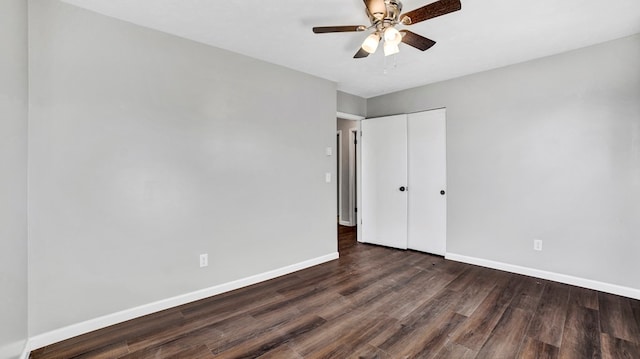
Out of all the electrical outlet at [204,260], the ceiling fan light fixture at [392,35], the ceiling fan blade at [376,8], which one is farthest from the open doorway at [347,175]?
the ceiling fan blade at [376,8]

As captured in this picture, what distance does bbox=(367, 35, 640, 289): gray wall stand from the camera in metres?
2.75

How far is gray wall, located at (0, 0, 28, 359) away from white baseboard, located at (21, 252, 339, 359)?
0.55 ft

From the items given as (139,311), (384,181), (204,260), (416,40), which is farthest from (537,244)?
(139,311)

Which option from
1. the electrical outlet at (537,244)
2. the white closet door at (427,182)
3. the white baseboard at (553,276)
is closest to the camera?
the white baseboard at (553,276)

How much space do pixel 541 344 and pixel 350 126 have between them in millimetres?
4797

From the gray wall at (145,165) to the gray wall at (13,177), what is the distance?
0.11 metres

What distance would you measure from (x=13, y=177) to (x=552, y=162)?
15.1 ft

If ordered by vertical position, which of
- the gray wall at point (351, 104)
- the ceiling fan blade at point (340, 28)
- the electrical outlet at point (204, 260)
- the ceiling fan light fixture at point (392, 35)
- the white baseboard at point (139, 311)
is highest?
the gray wall at point (351, 104)

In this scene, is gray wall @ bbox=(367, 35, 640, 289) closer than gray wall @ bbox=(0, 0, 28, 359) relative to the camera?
No

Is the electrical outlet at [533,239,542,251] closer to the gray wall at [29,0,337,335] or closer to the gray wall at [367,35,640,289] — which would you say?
the gray wall at [367,35,640,289]

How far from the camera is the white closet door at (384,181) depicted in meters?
4.37

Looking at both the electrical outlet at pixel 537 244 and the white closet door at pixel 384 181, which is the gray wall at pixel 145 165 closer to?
the white closet door at pixel 384 181

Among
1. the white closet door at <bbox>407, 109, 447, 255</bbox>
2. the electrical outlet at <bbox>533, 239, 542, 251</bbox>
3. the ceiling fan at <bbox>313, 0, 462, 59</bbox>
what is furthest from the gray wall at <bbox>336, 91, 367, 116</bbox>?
the electrical outlet at <bbox>533, 239, 542, 251</bbox>

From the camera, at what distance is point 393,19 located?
1.98 m
